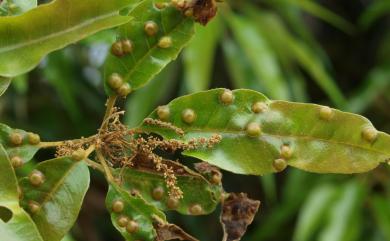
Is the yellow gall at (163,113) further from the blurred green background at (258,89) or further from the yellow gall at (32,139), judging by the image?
the blurred green background at (258,89)

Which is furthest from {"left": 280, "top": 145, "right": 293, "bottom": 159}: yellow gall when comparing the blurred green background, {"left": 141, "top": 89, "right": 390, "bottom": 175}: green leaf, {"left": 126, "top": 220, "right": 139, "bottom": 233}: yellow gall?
the blurred green background

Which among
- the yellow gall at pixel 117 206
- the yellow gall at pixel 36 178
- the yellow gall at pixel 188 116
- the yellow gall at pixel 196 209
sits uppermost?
the yellow gall at pixel 188 116

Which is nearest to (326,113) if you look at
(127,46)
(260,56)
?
(127,46)

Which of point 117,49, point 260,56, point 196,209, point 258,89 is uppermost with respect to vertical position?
point 117,49

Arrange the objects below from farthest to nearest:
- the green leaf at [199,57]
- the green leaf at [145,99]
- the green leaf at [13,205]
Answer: the green leaf at [145,99]
the green leaf at [199,57]
the green leaf at [13,205]

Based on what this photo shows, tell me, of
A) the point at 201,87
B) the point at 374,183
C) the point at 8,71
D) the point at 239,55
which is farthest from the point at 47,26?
the point at 374,183

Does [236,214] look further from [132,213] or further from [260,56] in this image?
[260,56]

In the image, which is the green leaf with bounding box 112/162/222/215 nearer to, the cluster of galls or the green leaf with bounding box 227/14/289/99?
the cluster of galls

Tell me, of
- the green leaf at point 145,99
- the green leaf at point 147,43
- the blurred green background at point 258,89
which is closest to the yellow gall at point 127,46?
the green leaf at point 147,43
